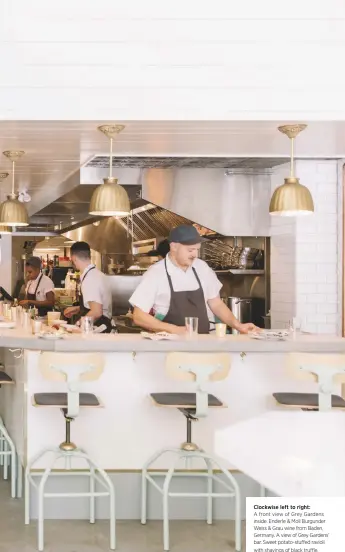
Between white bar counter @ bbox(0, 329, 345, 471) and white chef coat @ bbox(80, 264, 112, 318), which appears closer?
white bar counter @ bbox(0, 329, 345, 471)

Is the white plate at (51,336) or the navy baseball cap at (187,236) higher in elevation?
the navy baseball cap at (187,236)

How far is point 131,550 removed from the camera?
4293 mm

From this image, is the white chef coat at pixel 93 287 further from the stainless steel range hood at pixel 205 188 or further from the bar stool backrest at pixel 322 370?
the bar stool backrest at pixel 322 370

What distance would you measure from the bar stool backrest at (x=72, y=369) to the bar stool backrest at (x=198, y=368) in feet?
1.39

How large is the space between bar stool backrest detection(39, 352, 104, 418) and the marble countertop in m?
0.34

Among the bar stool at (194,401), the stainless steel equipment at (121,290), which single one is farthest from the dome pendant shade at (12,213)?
the stainless steel equipment at (121,290)

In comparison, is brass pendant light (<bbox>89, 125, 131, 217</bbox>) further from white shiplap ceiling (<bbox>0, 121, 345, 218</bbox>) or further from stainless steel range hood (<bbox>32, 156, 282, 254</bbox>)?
stainless steel range hood (<bbox>32, 156, 282, 254</bbox>)

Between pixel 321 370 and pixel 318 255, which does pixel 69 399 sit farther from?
pixel 318 255

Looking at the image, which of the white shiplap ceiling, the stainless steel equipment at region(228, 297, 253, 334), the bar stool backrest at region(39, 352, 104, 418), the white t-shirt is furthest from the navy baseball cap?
the white t-shirt

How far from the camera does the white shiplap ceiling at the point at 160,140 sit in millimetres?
4562

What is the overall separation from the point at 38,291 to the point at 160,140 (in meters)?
5.28

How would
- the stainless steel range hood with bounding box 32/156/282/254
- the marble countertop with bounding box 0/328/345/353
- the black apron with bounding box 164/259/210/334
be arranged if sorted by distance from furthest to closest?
1. the stainless steel range hood with bounding box 32/156/282/254
2. the black apron with bounding box 164/259/210/334
3. the marble countertop with bounding box 0/328/345/353

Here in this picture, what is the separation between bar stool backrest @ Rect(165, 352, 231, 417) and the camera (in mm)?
4344
